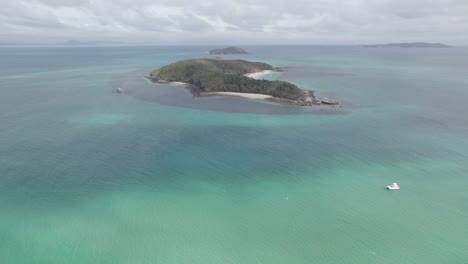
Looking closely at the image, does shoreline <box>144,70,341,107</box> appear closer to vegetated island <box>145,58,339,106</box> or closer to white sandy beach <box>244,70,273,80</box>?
vegetated island <box>145,58,339,106</box>

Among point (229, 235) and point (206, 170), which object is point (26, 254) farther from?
point (206, 170)

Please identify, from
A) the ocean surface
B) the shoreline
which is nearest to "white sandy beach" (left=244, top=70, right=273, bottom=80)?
the shoreline

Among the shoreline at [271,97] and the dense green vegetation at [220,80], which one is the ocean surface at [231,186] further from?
the dense green vegetation at [220,80]

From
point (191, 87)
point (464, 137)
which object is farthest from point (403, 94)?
point (191, 87)

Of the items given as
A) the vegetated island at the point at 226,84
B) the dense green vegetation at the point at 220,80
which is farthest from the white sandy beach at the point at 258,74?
the vegetated island at the point at 226,84

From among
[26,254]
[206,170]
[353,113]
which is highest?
[353,113]

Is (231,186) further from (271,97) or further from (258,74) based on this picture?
(258,74)

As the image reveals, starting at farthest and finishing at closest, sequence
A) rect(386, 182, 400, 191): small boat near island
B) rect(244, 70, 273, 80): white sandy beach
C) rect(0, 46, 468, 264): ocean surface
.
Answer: rect(244, 70, 273, 80): white sandy beach < rect(386, 182, 400, 191): small boat near island < rect(0, 46, 468, 264): ocean surface
